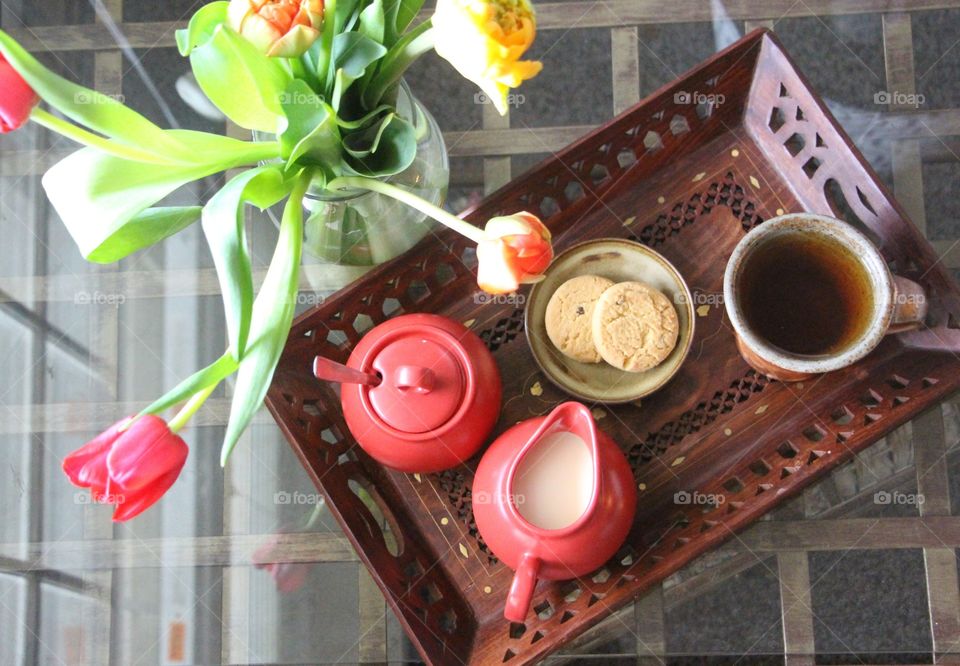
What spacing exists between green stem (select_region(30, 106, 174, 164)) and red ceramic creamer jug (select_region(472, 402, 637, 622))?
292mm

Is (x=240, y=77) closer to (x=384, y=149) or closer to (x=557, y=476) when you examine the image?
(x=384, y=149)

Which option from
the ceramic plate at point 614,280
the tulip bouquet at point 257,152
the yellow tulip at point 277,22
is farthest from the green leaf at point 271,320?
the ceramic plate at point 614,280

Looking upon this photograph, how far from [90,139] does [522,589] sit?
1.19ft

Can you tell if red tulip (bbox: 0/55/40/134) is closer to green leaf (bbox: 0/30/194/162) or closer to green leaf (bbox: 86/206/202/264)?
green leaf (bbox: 0/30/194/162)

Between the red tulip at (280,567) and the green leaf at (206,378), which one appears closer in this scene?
the green leaf at (206,378)

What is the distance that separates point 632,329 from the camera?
691 mm

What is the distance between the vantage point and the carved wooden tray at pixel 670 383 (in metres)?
0.67

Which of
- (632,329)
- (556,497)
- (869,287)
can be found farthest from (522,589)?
(869,287)

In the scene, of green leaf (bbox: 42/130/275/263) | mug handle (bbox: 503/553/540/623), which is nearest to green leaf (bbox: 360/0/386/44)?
green leaf (bbox: 42/130/275/263)

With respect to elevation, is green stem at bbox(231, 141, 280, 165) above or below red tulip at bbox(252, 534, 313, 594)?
above

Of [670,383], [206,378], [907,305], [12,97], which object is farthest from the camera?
[670,383]

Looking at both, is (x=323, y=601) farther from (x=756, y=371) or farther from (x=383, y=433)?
(x=756, y=371)

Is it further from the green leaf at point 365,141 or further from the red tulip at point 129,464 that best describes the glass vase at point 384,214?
the red tulip at point 129,464

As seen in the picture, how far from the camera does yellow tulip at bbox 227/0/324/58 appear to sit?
0.46 meters
